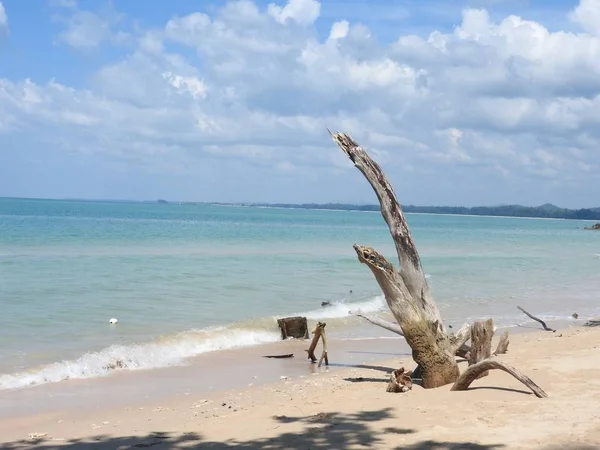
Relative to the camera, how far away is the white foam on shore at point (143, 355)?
1119 centimetres

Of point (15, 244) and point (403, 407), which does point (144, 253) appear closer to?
point (15, 244)

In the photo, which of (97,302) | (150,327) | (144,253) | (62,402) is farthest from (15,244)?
(62,402)

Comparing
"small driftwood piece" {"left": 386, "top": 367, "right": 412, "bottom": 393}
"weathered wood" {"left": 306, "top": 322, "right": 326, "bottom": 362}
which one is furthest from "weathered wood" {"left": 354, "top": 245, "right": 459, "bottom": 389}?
"weathered wood" {"left": 306, "top": 322, "right": 326, "bottom": 362}

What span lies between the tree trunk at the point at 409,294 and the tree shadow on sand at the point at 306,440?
1.43 metres

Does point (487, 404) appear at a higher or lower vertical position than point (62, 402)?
higher

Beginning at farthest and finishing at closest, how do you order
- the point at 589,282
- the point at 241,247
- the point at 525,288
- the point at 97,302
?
the point at 241,247, the point at 589,282, the point at 525,288, the point at 97,302

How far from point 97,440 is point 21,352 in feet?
19.8

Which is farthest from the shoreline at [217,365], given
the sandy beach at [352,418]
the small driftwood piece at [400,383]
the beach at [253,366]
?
the small driftwood piece at [400,383]

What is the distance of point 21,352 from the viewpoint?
1281 cm

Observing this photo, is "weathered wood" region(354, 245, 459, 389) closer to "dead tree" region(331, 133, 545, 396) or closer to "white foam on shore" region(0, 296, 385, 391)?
"dead tree" region(331, 133, 545, 396)

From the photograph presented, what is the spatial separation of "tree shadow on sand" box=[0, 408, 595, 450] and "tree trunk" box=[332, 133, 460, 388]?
143 cm

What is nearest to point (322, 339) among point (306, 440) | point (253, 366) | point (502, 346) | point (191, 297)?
point (253, 366)

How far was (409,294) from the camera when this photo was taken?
9062mm

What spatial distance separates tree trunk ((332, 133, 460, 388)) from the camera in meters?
9.03
